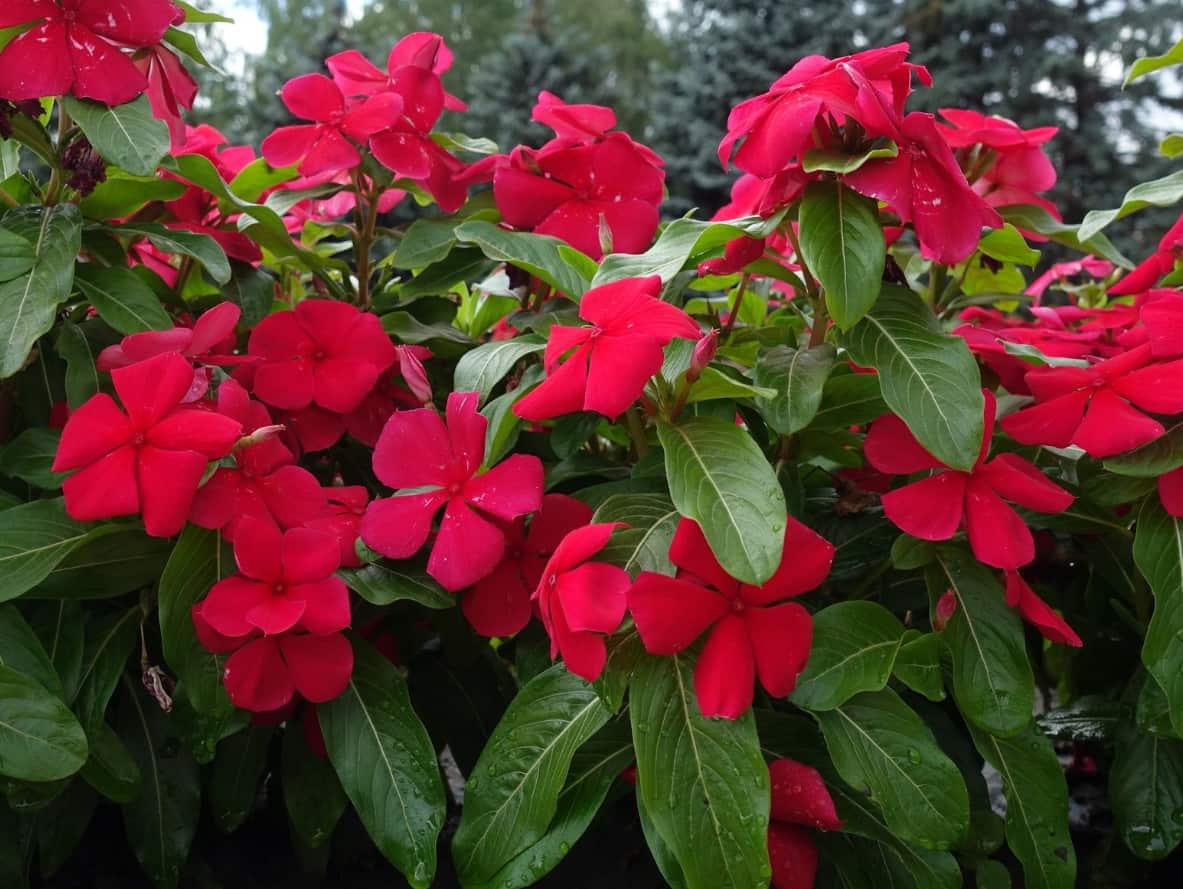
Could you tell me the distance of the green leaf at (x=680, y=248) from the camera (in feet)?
3.69

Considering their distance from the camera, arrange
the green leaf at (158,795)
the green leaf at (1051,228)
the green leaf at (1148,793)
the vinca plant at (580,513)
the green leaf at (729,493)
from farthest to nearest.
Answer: the green leaf at (1051,228) < the green leaf at (158,795) < the green leaf at (1148,793) < the vinca plant at (580,513) < the green leaf at (729,493)

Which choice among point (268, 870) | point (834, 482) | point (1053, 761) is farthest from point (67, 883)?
point (1053, 761)

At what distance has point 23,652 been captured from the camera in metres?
1.18

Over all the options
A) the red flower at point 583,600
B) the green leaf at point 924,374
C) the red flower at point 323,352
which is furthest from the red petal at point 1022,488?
the red flower at point 323,352

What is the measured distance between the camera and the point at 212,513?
1171 mm

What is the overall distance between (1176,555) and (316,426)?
1.06 metres

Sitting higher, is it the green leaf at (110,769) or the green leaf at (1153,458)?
the green leaf at (1153,458)

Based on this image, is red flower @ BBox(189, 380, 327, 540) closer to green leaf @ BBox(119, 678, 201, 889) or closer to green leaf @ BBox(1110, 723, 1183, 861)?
green leaf @ BBox(119, 678, 201, 889)

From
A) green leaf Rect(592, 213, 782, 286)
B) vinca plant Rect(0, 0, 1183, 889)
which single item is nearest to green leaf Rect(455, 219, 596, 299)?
vinca plant Rect(0, 0, 1183, 889)

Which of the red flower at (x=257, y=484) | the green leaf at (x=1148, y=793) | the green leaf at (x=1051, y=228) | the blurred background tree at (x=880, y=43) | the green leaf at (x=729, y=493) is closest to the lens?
the green leaf at (x=729, y=493)

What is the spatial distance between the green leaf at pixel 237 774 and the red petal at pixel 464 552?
0.47 metres

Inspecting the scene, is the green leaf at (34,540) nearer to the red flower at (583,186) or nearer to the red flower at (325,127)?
the red flower at (325,127)

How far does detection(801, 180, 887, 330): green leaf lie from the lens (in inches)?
44.3

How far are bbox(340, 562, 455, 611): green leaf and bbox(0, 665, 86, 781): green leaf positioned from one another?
32cm
